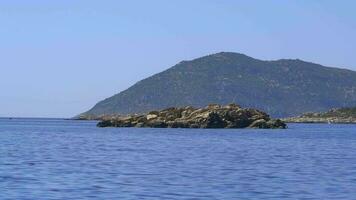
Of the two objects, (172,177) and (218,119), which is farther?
(218,119)

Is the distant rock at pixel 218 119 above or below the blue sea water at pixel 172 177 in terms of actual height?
above

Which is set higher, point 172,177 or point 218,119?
point 218,119

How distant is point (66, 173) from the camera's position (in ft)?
171

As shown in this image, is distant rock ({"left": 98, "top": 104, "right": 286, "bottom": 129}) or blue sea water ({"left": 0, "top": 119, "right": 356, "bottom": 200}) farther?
distant rock ({"left": 98, "top": 104, "right": 286, "bottom": 129})

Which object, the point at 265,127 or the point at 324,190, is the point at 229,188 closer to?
the point at 324,190

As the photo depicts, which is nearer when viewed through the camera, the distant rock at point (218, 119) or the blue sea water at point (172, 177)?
the blue sea water at point (172, 177)

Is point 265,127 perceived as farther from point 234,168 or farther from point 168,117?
point 234,168

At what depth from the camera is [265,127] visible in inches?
7721

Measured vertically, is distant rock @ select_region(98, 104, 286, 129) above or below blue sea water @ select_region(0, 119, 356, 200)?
above

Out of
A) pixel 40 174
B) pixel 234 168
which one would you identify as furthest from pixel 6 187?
pixel 234 168

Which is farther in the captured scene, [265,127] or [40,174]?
[265,127]

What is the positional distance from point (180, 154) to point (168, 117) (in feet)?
402

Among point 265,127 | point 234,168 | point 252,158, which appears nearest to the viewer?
point 234,168

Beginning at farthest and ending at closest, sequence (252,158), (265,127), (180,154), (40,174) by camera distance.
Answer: (265,127)
(180,154)
(252,158)
(40,174)
